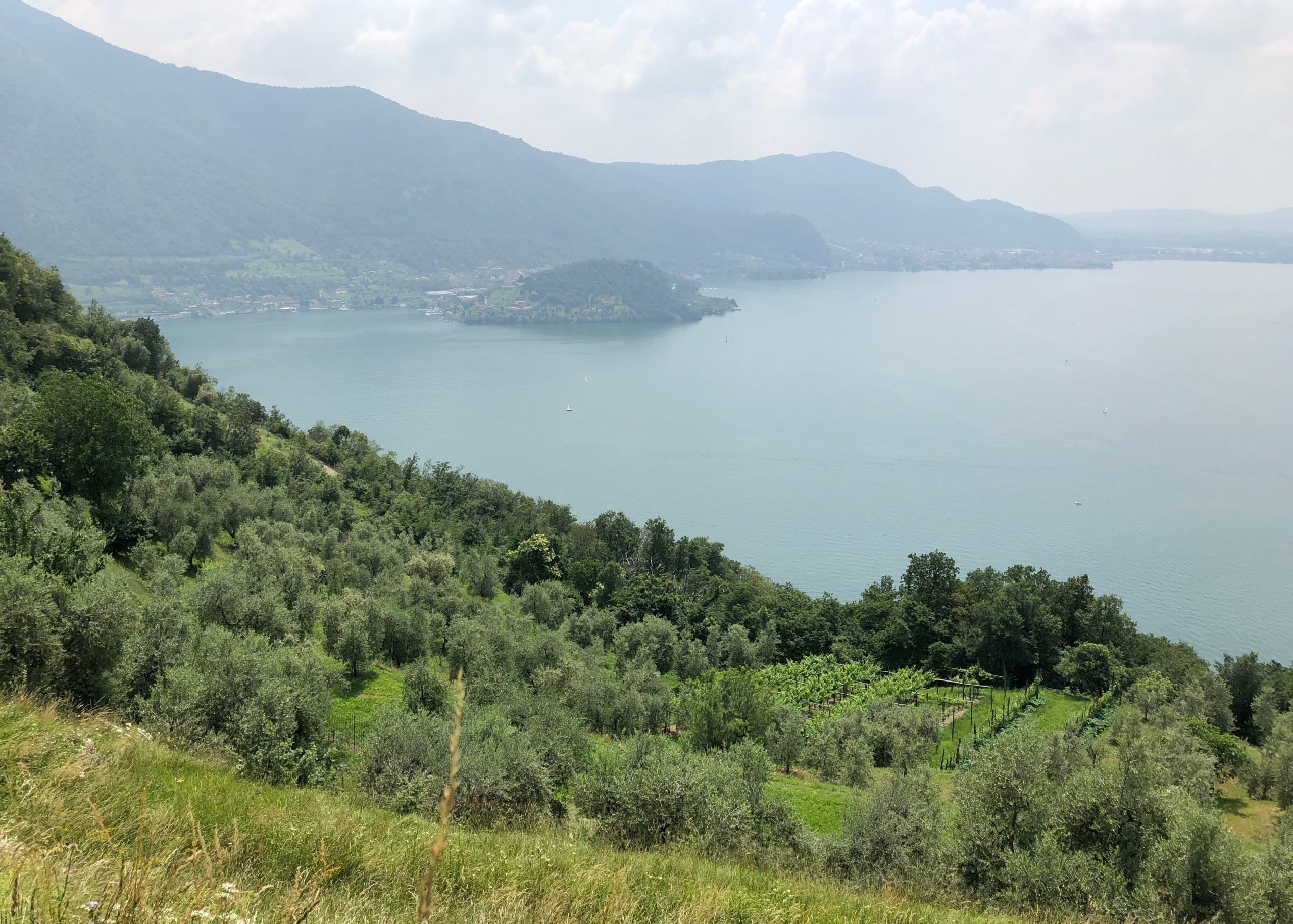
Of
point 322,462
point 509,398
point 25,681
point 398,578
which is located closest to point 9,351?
point 322,462

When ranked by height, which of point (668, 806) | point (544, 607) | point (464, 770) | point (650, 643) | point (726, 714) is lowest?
point (650, 643)

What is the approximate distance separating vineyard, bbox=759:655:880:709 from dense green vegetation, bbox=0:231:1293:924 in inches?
9.1

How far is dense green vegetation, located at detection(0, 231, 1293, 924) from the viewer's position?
34.1 feet

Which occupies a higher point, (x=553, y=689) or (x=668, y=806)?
(x=668, y=806)

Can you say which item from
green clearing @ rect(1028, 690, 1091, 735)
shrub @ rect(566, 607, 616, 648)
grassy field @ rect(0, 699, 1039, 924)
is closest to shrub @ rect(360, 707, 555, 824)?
grassy field @ rect(0, 699, 1039, 924)

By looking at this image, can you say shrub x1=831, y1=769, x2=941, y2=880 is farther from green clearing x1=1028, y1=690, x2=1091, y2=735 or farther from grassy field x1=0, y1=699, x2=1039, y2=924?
green clearing x1=1028, y1=690, x2=1091, y2=735

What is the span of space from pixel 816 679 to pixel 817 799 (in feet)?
51.0

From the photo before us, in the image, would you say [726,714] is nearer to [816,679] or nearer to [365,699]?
[365,699]

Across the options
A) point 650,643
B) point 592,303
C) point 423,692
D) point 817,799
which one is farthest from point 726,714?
point 592,303

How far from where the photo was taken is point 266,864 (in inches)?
207

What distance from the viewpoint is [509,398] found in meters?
105

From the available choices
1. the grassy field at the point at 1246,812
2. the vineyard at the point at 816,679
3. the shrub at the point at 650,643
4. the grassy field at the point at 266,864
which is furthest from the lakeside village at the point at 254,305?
the grassy field at the point at 266,864

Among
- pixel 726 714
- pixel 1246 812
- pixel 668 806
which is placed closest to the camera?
pixel 668 806

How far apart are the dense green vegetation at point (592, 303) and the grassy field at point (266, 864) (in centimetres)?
17499
